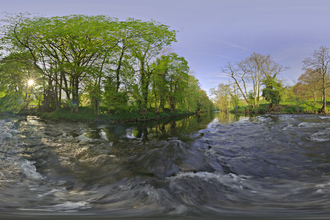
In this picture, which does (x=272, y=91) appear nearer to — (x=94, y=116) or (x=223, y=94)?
(x=223, y=94)

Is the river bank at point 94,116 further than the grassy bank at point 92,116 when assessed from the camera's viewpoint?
No

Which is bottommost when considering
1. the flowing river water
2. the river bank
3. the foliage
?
the flowing river water

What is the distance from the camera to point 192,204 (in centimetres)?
305

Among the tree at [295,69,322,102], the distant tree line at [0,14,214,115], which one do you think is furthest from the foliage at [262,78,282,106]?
the distant tree line at [0,14,214,115]

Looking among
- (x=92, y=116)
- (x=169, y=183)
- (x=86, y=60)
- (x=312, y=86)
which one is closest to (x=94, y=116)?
(x=92, y=116)

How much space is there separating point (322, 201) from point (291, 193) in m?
0.59

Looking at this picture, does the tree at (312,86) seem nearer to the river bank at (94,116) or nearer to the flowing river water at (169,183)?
the flowing river water at (169,183)

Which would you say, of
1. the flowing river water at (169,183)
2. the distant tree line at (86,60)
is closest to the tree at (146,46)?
the distant tree line at (86,60)

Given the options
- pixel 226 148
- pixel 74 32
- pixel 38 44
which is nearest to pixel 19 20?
pixel 38 44

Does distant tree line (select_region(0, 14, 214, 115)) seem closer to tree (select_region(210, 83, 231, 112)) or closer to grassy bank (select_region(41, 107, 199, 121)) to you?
grassy bank (select_region(41, 107, 199, 121))

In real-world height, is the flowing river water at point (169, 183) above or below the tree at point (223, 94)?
below

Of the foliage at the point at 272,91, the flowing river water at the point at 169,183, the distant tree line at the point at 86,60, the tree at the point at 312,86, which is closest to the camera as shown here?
the flowing river water at the point at 169,183

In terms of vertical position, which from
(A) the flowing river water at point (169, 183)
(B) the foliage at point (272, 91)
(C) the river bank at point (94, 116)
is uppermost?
(B) the foliage at point (272, 91)

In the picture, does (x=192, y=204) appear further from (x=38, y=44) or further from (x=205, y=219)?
(x=38, y=44)
